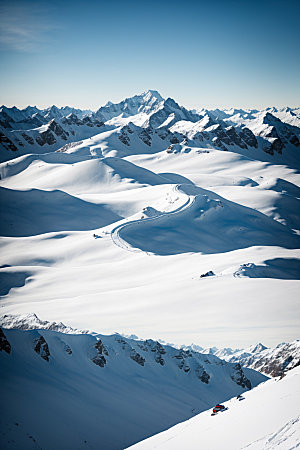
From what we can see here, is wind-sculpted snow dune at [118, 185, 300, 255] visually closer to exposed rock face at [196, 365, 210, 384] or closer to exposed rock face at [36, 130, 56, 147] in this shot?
exposed rock face at [196, 365, 210, 384]

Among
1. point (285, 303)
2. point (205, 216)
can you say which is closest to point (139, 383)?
point (285, 303)

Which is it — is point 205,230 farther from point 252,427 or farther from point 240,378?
point 252,427

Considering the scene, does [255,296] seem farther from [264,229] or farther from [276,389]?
[264,229]

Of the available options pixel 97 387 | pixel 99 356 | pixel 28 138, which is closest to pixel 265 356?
pixel 99 356

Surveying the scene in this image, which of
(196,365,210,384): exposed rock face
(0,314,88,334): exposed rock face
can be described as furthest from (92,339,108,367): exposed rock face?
(196,365,210,384): exposed rock face

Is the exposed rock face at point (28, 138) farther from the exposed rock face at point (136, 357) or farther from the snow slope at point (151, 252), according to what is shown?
the exposed rock face at point (136, 357)

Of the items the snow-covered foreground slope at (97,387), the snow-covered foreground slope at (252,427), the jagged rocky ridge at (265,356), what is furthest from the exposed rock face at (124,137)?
the snow-covered foreground slope at (252,427)
